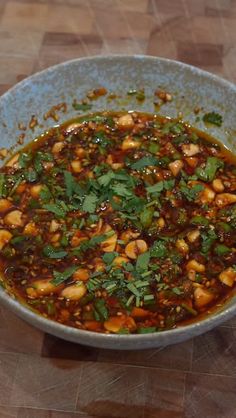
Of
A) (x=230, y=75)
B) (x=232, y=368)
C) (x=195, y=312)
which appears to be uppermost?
(x=230, y=75)

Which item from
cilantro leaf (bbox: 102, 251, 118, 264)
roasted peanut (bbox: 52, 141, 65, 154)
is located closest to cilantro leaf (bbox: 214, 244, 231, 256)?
cilantro leaf (bbox: 102, 251, 118, 264)

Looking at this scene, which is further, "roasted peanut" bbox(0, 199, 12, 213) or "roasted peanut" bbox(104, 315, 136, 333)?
"roasted peanut" bbox(0, 199, 12, 213)

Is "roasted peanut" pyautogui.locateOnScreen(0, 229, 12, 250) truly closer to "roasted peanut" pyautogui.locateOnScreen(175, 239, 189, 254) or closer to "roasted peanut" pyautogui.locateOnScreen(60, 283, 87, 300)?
"roasted peanut" pyautogui.locateOnScreen(60, 283, 87, 300)

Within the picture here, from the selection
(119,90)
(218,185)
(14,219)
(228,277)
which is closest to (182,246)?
(228,277)

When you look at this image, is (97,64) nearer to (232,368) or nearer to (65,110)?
(65,110)

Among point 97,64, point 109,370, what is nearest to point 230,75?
point 97,64

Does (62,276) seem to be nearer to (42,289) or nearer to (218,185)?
(42,289)
